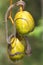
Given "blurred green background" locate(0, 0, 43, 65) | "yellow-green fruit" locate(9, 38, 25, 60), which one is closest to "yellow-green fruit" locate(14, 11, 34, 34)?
"yellow-green fruit" locate(9, 38, 25, 60)

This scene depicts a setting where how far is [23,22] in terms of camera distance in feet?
2.66

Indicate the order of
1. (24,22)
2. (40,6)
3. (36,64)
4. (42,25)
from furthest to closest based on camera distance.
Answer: (36,64) → (42,25) → (40,6) → (24,22)

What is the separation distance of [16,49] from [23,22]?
0.07 metres

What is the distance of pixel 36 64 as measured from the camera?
1796 millimetres

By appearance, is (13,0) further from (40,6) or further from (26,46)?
(40,6)

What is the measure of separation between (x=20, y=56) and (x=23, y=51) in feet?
0.05

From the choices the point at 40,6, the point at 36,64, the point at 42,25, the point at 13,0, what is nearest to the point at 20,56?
the point at 13,0

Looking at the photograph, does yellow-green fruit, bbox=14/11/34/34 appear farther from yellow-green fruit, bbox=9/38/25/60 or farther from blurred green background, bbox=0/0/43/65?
blurred green background, bbox=0/0/43/65

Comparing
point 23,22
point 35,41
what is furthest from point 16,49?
point 35,41

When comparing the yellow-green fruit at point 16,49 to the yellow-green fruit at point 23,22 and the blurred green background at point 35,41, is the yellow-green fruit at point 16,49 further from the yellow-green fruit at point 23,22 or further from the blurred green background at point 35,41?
the blurred green background at point 35,41

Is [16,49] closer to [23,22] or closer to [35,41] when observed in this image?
[23,22]

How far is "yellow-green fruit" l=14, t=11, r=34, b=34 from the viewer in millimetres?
807

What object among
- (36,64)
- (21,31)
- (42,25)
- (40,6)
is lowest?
(36,64)

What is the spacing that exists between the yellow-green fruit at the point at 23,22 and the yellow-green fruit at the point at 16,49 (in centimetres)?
3
